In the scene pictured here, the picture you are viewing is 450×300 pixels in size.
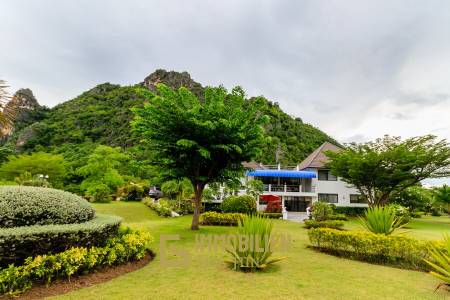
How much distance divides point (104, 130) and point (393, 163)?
48.2 meters

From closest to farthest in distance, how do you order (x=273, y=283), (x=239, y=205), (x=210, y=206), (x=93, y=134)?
1. (x=273, y=283)
2. (x=239, y=205)
3. (x=210, y=206)
4. (x=93, y=134)

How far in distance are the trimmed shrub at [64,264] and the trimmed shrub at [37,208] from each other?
964mm

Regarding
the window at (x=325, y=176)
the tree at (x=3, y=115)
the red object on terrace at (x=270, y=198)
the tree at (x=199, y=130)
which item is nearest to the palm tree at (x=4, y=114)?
the tree at (x=3, y=115)

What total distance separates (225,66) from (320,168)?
732 inches

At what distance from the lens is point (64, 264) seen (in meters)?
5.74

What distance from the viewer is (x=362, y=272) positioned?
294 inches

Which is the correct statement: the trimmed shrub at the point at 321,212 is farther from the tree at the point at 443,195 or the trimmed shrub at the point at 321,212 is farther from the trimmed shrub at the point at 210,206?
the tree at the point at 443,195

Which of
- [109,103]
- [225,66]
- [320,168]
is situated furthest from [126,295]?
[109,103]

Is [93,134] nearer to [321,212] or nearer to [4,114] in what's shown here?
[321,212]

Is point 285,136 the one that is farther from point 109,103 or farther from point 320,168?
point 109,103

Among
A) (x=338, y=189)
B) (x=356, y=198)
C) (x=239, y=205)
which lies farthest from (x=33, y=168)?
(x=356, y=198)

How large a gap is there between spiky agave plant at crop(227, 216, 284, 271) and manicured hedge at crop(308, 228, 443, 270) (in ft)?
11.9

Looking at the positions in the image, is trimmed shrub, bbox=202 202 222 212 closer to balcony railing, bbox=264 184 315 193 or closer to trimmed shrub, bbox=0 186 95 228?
balcony railing, bbox=264 184 315 193

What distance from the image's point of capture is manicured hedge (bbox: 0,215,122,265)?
525 cm
